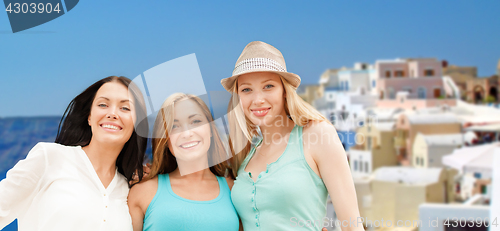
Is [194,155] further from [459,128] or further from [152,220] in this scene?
[459,128]

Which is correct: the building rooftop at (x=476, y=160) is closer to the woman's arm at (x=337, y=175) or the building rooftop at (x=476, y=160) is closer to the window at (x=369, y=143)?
the window at (x=369, y=143)

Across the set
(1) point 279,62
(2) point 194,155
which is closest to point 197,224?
(2) point 194,155

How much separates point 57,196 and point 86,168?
190 mm

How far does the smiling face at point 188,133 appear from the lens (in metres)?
1.88

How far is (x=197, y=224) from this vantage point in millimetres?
1760

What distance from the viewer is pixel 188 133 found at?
1871mm

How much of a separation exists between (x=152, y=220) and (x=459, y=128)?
24.7 m

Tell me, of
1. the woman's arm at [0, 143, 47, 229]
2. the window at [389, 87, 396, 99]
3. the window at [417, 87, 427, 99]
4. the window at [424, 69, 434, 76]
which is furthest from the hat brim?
the window at [424, 69, 434, 76]

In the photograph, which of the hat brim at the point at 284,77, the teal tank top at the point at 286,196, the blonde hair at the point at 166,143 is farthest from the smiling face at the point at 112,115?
the teal tank top at the point at 286,196

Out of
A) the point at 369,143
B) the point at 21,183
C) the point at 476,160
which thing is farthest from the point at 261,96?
the point at 369,143

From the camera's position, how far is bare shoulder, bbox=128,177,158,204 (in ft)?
5.99

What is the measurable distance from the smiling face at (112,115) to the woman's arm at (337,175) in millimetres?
978

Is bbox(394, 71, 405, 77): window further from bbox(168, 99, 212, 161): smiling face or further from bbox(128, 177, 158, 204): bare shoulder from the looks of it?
bbox(128, 177, 158, 204): bare shoulder

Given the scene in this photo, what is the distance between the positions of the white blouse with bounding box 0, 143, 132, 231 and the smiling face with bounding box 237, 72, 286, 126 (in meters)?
0.82
